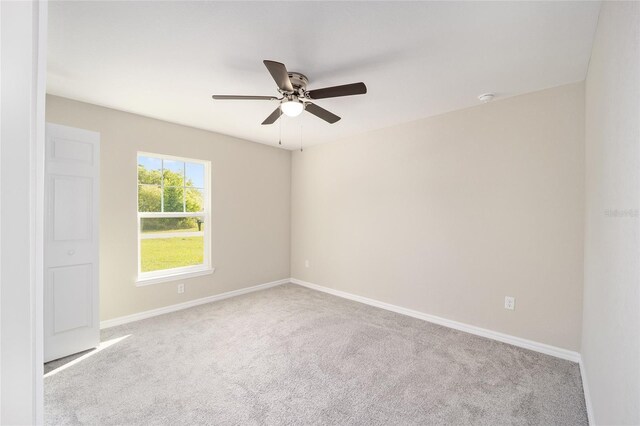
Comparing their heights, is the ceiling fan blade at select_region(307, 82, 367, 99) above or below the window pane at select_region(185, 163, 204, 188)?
above

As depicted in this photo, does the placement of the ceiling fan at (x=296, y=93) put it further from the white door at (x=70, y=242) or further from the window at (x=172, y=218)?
the window at (x=172, y=218)

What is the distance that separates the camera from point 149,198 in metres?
3.70

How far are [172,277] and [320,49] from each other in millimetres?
3277

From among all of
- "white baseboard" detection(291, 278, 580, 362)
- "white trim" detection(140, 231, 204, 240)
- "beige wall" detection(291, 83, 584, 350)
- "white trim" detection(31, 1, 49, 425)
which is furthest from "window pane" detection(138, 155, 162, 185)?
"white trim" detection(31, 1, 49, 425)

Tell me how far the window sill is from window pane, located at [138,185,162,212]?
0.87 m

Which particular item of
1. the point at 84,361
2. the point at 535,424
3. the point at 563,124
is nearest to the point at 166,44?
the point at 84,361

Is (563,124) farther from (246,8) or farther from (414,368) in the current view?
(246,8)

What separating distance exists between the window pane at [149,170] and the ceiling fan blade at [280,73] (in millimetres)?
2437

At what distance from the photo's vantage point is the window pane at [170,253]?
3.68m

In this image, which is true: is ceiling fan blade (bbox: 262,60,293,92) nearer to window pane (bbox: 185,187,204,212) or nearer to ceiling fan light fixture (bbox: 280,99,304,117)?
ceiling fan light fixture (bbox: 280,99,304,117)

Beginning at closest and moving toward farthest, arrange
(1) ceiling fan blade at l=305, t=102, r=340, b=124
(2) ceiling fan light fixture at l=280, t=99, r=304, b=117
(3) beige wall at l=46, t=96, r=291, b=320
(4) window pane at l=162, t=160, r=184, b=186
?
(2) ceiling fan light fixture at l=280, t=99, r=304, b=117
(1) ceiling fan blade at l=305, t=102, r=340, b=124
(3) beige wall at l=46, t=96, r=291, b=320
(4) window pane at l=162, t=160, r=184, b=186

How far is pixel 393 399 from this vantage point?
2.07 metres

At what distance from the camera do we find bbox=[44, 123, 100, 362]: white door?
2.51 meters

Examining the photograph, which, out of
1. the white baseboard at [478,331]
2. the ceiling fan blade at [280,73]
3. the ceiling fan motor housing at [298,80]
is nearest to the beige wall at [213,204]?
the white baseboard at [478,331]
